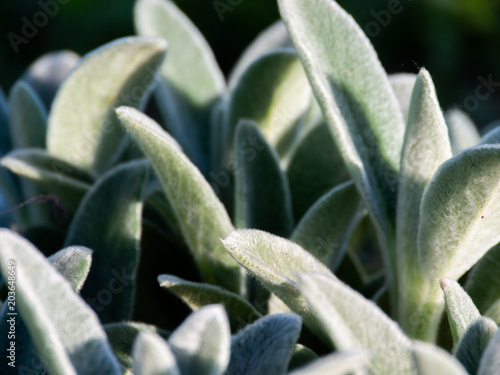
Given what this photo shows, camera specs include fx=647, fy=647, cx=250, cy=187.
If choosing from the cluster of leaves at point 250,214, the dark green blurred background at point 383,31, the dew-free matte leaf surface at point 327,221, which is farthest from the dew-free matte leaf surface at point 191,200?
the dark green blurred background at point 383,31

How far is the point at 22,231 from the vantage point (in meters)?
0.98

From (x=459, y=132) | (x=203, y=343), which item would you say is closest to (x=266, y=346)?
(x=203, y=343)

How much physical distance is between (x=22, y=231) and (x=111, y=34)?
2.08 meters

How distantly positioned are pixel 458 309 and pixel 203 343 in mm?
276

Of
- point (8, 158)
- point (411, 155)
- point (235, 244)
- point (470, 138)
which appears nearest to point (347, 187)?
point (411, 155)

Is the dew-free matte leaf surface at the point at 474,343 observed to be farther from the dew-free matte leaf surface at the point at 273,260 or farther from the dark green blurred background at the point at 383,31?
the dark green blurred background at the point at 383,31

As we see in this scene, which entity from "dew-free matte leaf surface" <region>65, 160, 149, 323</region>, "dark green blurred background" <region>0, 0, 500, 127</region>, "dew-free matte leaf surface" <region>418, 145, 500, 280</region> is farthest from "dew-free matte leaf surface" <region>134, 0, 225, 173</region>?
"dark green blurred background" <region>0, 0, 500, 127</region>

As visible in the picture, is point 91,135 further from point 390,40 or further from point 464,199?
point 390,40

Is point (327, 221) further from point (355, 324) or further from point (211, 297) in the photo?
point (355, 324)

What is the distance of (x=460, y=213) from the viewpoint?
70cm

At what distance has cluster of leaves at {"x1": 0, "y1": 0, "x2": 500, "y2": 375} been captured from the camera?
554 millimetres

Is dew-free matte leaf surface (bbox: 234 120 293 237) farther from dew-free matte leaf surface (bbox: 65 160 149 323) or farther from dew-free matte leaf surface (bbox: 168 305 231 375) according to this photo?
dew-free matte leaf surface (bbox: 168 305 231 375)

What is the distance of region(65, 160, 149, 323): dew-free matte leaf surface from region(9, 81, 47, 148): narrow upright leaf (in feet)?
1.05

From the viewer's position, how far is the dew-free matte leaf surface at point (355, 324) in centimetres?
52
